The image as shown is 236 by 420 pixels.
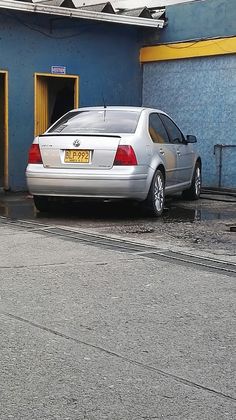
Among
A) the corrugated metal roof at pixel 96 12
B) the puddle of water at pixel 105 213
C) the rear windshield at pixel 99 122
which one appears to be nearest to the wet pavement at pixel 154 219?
the puddle of water at pixel 105 213

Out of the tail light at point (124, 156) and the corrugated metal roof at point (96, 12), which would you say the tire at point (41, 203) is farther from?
the corrugated metal roof at point (96, 12)

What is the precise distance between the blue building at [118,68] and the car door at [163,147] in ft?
10.9

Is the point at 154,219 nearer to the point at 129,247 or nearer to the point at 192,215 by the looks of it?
the point at 192,215

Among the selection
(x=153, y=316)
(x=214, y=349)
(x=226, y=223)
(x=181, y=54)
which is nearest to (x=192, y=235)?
(x=226, y=223)

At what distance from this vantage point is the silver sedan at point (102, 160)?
9.82 metres

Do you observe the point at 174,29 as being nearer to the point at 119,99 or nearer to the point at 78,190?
the point at 119,99

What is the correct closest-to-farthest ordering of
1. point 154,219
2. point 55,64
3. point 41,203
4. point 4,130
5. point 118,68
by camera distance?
point 154,219
point 41,203
point 4,130
point 55,64
point 118,68

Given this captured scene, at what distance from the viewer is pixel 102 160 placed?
9828 mm

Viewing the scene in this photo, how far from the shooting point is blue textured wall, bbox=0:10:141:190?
45.9 ft

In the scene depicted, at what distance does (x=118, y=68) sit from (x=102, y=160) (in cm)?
641

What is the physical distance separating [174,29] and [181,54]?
2.19ft

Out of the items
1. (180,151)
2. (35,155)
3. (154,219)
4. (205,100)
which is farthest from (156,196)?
(205,100)

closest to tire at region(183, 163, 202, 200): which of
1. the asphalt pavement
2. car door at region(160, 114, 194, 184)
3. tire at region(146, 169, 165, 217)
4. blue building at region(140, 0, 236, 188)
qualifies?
car door at region(160, 114, 194, 184)

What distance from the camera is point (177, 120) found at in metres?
15.6
